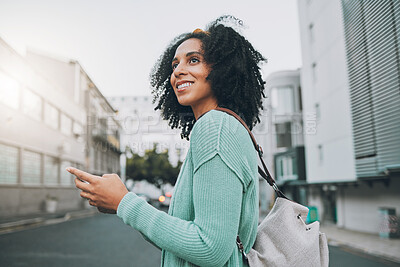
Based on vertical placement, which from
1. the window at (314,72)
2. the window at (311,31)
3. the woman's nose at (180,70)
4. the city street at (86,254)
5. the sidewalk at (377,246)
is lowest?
the sidewalk at (377,246)

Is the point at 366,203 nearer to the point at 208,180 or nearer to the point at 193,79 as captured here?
the point at 193,79

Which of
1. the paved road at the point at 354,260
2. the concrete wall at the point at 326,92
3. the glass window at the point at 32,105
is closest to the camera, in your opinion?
the paved road at the point at 354,260

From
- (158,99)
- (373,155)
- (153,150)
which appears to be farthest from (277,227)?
(153,150)

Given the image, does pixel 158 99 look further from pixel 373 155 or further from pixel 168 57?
pixel 373 155

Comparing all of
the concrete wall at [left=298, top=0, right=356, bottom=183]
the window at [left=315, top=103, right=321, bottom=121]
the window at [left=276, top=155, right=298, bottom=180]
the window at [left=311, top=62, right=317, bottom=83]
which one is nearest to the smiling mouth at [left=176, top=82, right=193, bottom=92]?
the concrete wall at [left=298, top=0, right=356, bottom=183]

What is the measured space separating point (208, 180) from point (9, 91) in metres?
19.4

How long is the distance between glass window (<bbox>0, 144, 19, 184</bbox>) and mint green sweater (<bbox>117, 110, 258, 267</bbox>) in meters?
18.5

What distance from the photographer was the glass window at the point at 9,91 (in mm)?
17188

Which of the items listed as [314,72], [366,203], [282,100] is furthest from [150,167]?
[366,203]

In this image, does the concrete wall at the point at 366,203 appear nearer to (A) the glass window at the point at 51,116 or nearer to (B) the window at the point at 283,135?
(B) the window at the point at 283,135

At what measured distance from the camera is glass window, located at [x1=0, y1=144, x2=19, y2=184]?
1756 centimetres

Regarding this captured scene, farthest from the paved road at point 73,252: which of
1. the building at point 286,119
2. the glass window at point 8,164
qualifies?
the building at point 286,119

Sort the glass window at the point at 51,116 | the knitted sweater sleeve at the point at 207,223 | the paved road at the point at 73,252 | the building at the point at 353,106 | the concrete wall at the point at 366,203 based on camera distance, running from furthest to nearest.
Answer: the glass window at the point at 51,116 → the concrete wall at the point at 366,203 → the building at the point at 353,106 → the paved road at the point at 73,252 → the knitted sweater sleeve at the point at 207,223

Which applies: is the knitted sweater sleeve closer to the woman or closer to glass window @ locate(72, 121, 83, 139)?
the woman
